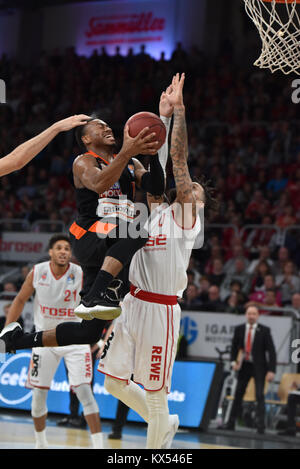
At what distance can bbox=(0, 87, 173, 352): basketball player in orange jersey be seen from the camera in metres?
5.65

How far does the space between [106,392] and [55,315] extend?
3.00m

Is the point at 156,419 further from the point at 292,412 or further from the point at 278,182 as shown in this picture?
the point at 278,182

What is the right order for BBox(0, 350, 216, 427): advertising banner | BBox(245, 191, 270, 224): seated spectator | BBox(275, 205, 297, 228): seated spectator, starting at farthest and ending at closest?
BBox(245, 191, 270, 224): seated spectator, BBox(275, 205, 297, 228): seated spectator, BBox(0, 350, 216, 427): advertising banner

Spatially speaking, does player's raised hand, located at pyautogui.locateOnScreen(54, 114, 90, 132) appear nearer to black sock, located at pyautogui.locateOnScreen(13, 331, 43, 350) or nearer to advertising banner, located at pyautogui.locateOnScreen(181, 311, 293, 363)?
black sock, located at pyautogui.locateOnScreen(13, 331, 43, 350)

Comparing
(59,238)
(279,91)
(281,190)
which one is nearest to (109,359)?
(59,238)

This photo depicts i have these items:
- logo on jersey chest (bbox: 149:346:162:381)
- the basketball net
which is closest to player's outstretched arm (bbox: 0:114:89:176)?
logo on jersey chest (bbox: 149:346:162:381)

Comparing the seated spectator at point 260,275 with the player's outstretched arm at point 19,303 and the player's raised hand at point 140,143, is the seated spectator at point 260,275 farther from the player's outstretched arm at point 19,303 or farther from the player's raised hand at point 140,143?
the player's raised hand at point 140,143

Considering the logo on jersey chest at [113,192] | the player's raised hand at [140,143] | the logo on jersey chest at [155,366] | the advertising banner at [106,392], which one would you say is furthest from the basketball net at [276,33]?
the advertising banner at [106,392]

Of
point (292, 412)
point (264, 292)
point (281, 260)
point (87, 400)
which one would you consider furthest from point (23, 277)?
point (87, 400)

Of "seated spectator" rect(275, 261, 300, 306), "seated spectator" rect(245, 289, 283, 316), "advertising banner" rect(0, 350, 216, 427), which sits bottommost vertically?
"advertising banner" rect(0, 350, 216, 427)

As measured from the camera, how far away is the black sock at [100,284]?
5727mm

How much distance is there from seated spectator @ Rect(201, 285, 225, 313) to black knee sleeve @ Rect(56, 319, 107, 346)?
20.3ft

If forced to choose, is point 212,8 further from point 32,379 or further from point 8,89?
point 32,379

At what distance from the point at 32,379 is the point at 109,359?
2.84 meters
